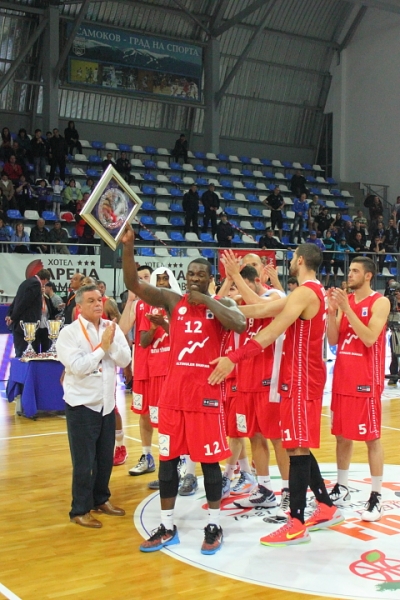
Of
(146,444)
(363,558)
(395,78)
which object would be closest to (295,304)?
(363,558)

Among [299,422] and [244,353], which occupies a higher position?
[244,353]

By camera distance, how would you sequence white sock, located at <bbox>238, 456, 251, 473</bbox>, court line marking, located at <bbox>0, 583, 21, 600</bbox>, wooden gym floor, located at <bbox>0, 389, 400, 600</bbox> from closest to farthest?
court line marking, located at <bbox>0, 583, 21, 600</bbox> → wooden gym floor, located at <bbox>0, 389, 400, 600</bbox> → white sock, located at <bbox>238, 456, 251, 473</bbox>

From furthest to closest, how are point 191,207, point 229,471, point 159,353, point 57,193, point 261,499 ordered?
point 191,207
point 57,193
point 159,353
point 229,471
point 261,499

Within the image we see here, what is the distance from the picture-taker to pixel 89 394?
229 inches

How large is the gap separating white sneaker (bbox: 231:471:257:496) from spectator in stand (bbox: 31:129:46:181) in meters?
15.3

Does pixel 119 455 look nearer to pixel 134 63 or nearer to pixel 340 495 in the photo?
pixel 340 495

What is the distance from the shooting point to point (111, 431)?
6035 mm

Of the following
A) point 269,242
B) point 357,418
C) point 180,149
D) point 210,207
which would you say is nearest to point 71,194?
point 210,207

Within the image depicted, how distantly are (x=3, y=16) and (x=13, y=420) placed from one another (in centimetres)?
1605

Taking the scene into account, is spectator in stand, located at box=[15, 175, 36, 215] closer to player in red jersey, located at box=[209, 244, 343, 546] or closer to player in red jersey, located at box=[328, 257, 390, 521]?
player in red jersey, located at box=[328, 257, 390, 521]

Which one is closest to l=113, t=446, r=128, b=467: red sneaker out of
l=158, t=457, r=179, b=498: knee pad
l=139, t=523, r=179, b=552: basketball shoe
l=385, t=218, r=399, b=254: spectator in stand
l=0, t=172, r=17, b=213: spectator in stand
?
l=139, t=523, r=179, b=552: basketball shoe

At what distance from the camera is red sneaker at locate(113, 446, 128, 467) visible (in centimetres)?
773

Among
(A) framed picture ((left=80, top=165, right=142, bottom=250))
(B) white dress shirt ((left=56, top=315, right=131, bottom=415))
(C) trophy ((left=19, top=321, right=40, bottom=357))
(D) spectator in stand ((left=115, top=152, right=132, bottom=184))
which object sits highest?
(D) spectator in stand ((left=115, top=152, right=132, bottom=184))

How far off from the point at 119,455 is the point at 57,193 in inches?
511
